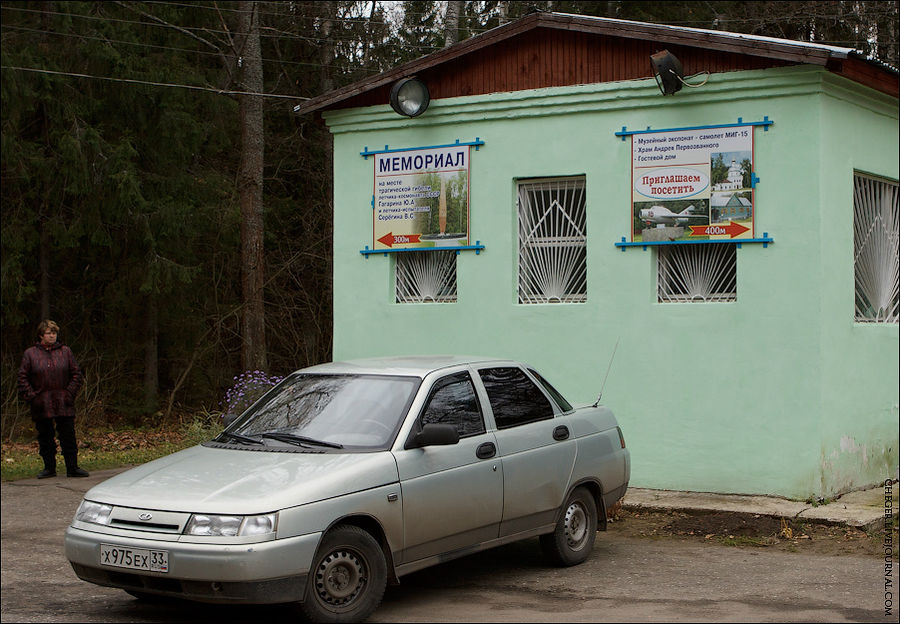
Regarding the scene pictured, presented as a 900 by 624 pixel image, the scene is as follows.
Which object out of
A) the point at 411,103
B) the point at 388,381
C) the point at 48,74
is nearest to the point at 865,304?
the point at 411,103

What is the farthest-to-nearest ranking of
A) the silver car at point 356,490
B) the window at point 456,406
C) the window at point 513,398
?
the window at point 513,398
the window at point 456,406
the silver car at point 356,490

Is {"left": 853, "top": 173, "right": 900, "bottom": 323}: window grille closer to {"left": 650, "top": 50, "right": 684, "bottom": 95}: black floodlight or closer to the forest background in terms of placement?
{"left": 650, "top": 50, "right": 684, "bottom": 95}: black floodlight

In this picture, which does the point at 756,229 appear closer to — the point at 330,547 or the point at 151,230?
the point at 330,547

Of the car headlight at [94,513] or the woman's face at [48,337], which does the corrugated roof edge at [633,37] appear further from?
the car headlight at [94,513]

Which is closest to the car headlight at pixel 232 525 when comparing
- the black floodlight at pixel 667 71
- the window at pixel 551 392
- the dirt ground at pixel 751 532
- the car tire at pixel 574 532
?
the car tire at pixel 574 532

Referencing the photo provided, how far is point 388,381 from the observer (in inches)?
306

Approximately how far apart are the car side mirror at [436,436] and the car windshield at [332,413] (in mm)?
190

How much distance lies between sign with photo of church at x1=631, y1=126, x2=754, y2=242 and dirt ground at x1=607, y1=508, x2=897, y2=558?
2946 millimetres

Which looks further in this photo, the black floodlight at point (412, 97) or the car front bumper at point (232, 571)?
the black floodlight at point (412, 97)

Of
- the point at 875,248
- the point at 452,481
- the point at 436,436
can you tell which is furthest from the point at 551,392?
the point at 875,248

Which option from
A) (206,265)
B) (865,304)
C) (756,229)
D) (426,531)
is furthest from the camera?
(206,265)

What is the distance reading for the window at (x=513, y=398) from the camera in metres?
8.12

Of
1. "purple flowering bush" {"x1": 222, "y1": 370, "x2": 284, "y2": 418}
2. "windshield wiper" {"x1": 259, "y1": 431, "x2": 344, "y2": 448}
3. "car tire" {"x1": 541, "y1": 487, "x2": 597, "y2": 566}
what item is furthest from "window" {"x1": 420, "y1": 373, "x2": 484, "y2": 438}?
"purple flowering bush" {"x1": 222, "y1": 370, "x2": 284, "y2": 418}

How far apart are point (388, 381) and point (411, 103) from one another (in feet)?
20.0
